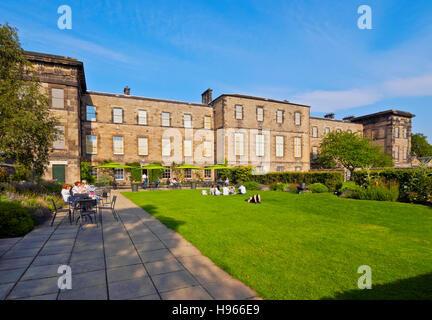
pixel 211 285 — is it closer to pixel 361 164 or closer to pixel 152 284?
pixel 152 284

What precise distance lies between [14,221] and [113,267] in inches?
180

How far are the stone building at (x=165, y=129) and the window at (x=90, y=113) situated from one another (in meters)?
0.11

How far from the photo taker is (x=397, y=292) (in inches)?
136

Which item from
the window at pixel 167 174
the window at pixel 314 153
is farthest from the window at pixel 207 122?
the window at pixel 314 153

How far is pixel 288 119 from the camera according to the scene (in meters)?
36.7

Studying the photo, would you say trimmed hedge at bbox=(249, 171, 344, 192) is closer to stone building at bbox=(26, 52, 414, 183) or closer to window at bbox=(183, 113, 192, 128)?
stone building at bbox=(26, 52, 414, 183)

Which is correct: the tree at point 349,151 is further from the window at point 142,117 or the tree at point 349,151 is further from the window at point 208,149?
the window at point 142,117

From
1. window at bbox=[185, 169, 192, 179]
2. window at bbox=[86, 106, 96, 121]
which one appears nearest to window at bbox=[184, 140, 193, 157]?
window at bbox=[185, 169, 192, 179]

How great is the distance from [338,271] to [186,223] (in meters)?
5.08

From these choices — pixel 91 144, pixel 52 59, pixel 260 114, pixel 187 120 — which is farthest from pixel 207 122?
pixel 52 59

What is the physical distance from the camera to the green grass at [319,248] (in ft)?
11.8

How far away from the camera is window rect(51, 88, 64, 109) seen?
22391 millimetres

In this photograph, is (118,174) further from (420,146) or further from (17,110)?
(420,146)
